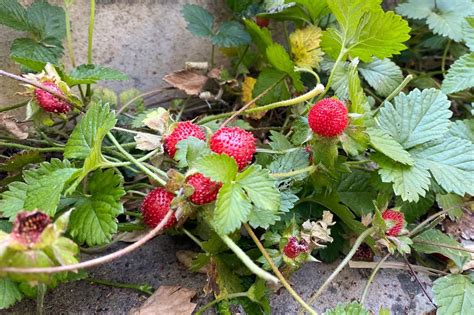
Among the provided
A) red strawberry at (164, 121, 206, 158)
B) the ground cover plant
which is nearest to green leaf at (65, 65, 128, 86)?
the ground cover plant

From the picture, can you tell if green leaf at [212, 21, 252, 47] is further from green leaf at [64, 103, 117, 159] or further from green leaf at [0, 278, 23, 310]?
green leaf at [0, 278, 23, 310]

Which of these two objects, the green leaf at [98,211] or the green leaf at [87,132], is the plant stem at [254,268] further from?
the green leaf at [87,132]

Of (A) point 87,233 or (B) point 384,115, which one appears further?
(B) point 384,115

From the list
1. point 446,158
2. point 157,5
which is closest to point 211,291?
point 446,158

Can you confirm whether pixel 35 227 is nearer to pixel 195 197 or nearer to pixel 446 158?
pixel 195 197

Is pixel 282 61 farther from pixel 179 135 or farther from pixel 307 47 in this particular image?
pixel 179 135

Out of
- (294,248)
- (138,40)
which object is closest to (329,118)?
(294,248)
